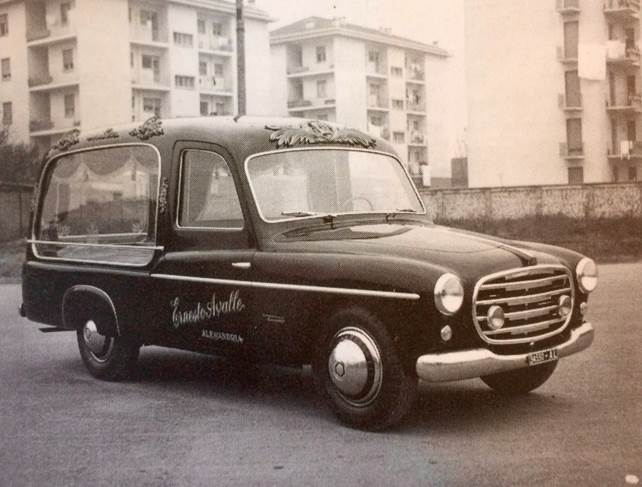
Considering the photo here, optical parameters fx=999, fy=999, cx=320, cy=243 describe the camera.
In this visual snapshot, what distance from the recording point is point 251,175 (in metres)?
6.98

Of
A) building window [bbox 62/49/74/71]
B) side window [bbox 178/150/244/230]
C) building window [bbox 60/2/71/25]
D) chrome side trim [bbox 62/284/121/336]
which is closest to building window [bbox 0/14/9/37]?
building window [bbox 60/2/71/25]

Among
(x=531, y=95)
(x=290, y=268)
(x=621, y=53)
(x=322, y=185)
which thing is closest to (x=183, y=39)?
Answer: (x=531, y=95)

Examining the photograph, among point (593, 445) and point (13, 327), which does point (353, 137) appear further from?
point (13, 327)

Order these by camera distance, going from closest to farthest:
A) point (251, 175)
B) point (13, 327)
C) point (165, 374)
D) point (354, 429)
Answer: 1. point (354, 429)
2. point (251, 175)
3. point (165, 374)
4. point (13, 327)

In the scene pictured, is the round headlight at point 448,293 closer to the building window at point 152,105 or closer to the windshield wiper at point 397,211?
the windshield wiper at point 397,211

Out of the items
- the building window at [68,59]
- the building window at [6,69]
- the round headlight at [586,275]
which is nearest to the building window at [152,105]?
the building window at [68,59]

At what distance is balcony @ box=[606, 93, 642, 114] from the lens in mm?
28391

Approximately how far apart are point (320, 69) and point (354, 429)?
5612 cm

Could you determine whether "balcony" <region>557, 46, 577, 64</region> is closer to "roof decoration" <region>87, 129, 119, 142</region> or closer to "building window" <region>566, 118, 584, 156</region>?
"building window" <region>566, 118, 584, 156</region>

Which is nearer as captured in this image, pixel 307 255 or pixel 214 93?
pixel 307 255

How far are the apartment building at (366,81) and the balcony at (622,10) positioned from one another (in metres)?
19.5

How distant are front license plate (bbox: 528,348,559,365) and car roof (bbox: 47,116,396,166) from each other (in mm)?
2276

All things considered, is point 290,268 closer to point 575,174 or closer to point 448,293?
point 448,293

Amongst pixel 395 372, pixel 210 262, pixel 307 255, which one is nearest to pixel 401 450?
pixel 395 372
